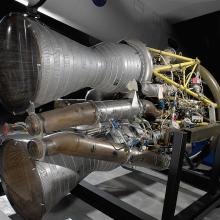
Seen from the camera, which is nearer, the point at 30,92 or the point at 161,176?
the point at 30,92

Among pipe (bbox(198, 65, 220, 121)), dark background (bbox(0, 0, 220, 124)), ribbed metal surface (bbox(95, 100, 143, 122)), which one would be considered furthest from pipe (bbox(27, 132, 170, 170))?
dark background (bbox(0, 0, 220, 124))

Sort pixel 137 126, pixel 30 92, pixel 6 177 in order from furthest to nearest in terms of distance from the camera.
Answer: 1. pixel 137 126
2. pixel 6 177
3. pixel 30 92

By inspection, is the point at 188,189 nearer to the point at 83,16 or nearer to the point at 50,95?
the point at 50,95

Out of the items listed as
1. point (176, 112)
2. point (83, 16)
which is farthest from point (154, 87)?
point (83, 16)

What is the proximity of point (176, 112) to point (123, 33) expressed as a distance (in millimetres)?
987

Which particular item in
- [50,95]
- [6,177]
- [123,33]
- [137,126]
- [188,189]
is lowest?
[188,189]

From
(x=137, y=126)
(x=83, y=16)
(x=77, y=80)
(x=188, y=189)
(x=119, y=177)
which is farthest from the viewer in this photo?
(x=119, y=177)

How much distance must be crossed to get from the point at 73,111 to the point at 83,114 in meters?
0.05

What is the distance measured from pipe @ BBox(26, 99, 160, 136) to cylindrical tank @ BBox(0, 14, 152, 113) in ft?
0.28

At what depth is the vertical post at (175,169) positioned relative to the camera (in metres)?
1.17

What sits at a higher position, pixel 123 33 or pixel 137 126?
pixel 123 33

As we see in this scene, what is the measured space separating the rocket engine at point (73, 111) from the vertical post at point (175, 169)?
16cm

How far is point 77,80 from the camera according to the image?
3.48 feet

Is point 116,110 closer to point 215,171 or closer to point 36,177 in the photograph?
point 36,177
